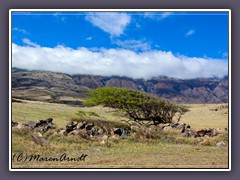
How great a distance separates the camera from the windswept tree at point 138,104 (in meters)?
11.3

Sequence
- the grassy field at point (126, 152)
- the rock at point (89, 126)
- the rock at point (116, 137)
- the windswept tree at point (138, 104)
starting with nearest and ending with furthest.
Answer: the grassy field at point (126, 152), the rock at point (116, 137), the rock at point (89, 126), the windswept tree at point (138, 104)

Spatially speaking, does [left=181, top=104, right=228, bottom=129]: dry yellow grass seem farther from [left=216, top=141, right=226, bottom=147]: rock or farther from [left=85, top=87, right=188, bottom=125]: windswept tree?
[left=85, top=87, right=188, bottom=125]: windswept tree

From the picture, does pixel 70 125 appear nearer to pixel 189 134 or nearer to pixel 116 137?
pixel 116 137

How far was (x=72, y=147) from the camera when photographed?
907 centimetres

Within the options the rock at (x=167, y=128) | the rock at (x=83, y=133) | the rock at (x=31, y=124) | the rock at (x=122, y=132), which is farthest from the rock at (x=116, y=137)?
the rock at (x=31, y=124)

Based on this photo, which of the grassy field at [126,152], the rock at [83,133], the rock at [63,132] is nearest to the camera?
the grassy field at [126,152]

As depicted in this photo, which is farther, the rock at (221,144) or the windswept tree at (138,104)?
the windswept tree at (138,104)

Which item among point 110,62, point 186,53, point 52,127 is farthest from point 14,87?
point 186,53

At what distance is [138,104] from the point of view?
12.2 metres

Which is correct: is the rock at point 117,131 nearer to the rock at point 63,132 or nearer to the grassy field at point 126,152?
the grassy field at point 126,152

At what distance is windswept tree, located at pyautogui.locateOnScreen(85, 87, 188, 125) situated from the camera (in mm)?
11289

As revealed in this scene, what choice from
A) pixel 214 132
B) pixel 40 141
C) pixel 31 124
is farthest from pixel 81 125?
pixel 214 132

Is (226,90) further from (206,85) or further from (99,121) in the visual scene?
(99,121)

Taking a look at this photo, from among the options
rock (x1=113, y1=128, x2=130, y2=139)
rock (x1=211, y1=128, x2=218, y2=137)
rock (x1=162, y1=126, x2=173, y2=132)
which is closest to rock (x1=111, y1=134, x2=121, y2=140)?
rock (x1=113, y1=128, x2=130, y2=139)
